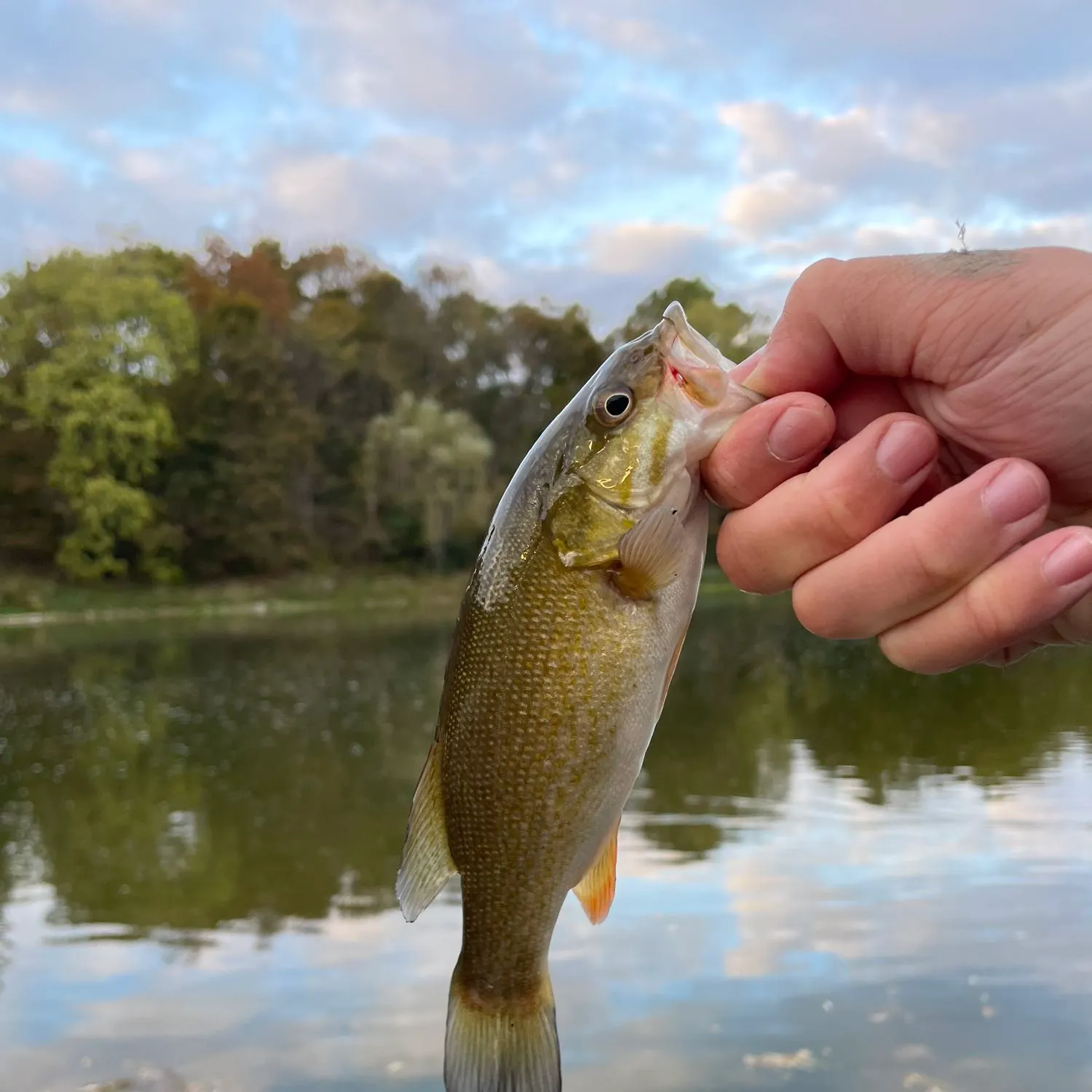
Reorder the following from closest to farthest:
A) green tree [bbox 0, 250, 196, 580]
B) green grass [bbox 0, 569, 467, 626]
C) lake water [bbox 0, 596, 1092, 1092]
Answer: lake water [bbox 0, 596, 1092, 1092]
green grass [bbox 0, 569, 467, 626]
green tree [bbox 0, 250, 196, 580]

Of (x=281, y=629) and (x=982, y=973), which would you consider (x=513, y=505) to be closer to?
(x=982, y=973)

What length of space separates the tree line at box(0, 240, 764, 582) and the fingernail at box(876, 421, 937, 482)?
3884 cm

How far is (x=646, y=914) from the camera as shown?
22.5ft

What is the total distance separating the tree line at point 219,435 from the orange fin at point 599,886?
128 ft

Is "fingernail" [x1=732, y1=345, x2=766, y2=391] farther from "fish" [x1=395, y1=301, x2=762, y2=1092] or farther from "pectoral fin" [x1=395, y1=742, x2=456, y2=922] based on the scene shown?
"pectoral fin" [x1=395, y1=742, x2=456, y2=922]

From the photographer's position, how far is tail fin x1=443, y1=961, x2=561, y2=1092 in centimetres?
229

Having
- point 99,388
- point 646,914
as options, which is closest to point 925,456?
point 646,914

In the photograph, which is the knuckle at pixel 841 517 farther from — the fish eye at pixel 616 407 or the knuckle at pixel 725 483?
the fish eye at pixel 616 407

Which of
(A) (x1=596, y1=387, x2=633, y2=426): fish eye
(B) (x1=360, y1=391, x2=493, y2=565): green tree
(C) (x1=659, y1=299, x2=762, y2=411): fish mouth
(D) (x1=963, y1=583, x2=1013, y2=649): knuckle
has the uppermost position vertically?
(B) (x1=360, y1=391, x2=493, y2=565): green tree

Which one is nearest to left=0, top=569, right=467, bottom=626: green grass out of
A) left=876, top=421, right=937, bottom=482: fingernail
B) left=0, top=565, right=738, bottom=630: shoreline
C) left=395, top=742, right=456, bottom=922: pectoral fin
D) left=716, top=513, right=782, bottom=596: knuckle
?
left=0, top=565, right=738, bottom=630: shoreline

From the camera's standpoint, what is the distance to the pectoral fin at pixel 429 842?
2.36 metres

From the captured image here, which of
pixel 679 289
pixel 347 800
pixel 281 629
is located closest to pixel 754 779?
pixel 347 800

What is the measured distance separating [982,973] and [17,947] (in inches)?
232

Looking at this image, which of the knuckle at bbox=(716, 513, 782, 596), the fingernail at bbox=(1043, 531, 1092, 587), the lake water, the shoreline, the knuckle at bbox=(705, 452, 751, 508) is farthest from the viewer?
the shoreline
